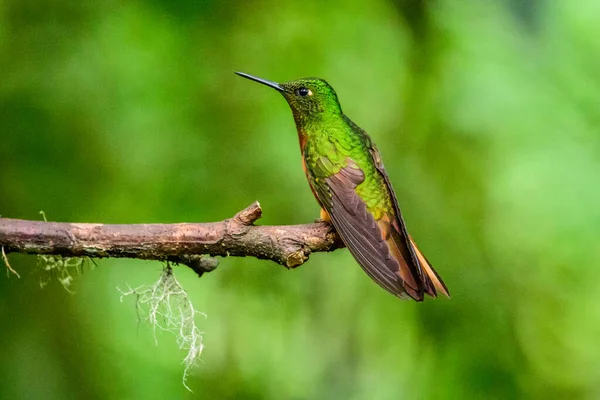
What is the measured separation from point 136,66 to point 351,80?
1.13m

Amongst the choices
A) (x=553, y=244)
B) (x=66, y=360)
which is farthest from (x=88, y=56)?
(x=553, y=244)

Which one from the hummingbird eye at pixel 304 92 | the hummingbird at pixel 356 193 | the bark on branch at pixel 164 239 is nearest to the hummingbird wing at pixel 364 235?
the hummingbird at pixel 356 193

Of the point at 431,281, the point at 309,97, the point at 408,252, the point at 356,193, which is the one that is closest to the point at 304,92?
the point at 309,97

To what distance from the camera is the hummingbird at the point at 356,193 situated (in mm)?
2223

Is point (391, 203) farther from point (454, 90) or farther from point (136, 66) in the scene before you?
point (136, 66)

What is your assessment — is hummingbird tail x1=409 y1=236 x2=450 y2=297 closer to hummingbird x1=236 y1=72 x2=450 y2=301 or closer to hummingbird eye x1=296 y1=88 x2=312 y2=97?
hummingbird x1=236 y1=72 x2=450 y2=301

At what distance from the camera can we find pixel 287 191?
360cm

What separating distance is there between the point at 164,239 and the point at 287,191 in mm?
1543

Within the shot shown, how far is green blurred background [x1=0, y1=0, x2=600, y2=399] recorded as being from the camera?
3387mm

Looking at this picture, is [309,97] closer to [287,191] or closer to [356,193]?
[356,193]

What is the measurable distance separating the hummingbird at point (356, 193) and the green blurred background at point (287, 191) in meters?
0.87

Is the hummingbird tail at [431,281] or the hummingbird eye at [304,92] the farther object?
the hummingbird eye at [304,92]

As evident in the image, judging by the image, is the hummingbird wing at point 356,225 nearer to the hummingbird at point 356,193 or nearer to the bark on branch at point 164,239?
the hummingbird at point 356,193

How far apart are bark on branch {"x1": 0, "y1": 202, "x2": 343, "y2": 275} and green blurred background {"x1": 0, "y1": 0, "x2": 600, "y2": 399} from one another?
118 cm
